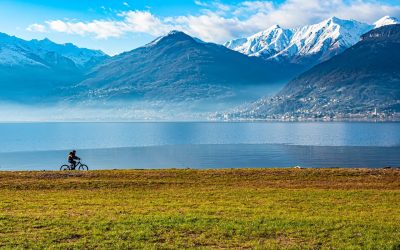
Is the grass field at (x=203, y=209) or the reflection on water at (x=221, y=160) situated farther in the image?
the reflection on water at (x=221, y=160)

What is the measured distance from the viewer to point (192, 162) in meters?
132

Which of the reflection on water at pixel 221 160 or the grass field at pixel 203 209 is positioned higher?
the grass field at pixel 203 209

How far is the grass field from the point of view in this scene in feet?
74.0

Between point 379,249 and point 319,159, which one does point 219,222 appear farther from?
point 319,159

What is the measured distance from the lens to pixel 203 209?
2962 centimetres

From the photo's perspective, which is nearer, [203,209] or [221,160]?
[203,209]

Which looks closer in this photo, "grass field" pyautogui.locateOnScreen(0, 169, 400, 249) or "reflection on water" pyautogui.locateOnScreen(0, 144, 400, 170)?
"grass field" pyautogui.locateOnScreen(0, 169, 400, 249)

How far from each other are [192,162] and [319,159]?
36.1m

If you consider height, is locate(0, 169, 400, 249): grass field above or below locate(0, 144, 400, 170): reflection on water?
above

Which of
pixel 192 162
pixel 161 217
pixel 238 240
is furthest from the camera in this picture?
pixel 192 162

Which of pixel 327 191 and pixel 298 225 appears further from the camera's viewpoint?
pixel 327 191

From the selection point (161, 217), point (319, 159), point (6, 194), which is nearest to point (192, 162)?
point (319, 159)

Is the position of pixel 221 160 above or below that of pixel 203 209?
below

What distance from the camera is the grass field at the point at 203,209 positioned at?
22562 mm
